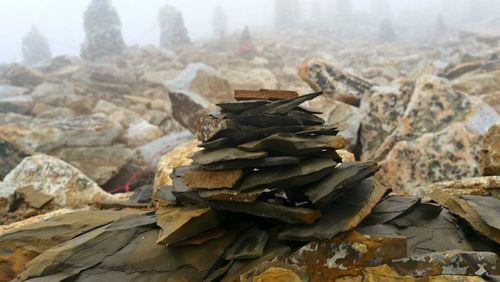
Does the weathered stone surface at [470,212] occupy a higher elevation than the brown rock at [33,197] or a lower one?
higher

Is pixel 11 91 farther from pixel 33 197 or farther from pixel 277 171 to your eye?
pixel 277 171

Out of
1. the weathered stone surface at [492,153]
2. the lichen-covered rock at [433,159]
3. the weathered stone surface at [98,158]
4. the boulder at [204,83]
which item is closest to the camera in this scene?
the weathered stone surface at [492,153]

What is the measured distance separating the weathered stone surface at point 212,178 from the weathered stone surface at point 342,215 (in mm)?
825

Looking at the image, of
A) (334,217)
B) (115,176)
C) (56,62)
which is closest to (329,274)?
(334,217)

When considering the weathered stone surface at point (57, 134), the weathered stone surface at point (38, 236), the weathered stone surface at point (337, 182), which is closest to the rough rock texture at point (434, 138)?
the weathered stone surface at point (337, 182)

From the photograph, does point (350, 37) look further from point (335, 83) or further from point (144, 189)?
point (144, 189)

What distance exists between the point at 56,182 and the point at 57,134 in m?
4.94

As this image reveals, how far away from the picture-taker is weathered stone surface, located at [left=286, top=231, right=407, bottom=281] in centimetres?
401

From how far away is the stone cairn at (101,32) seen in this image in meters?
64.5

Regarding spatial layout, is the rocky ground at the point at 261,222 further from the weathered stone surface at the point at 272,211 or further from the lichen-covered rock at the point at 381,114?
the weathered stone surface at the point at 272,211

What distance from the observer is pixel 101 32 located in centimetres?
6538

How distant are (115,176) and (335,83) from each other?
7.74 m

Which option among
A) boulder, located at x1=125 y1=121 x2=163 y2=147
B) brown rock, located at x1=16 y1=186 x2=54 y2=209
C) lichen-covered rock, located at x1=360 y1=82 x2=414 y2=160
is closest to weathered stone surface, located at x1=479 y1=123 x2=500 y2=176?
lichen-covered rock, located at x1=360 y1=82 x2=414 y2=160

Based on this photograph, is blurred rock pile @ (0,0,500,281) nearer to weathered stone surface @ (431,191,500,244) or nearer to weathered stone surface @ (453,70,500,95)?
weathered stone surface @ (431,191,500,244)
